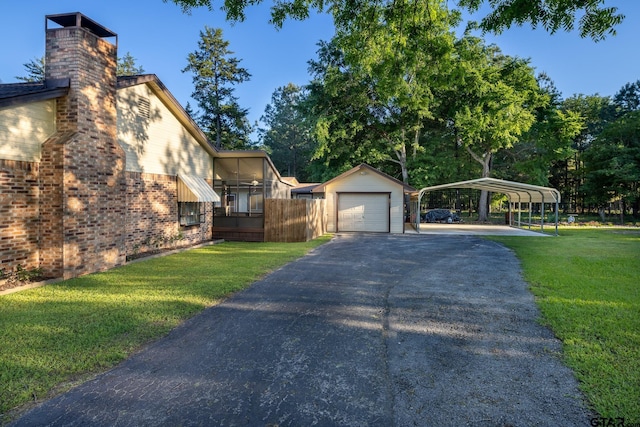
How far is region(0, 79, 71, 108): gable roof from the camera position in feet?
22.1

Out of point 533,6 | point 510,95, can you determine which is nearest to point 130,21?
point 533,6

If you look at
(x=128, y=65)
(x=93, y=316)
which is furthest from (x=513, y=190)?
(x=128, y=65)

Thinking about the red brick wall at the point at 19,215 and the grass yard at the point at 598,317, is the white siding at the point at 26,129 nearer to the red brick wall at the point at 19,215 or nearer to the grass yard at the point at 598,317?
the red brick wall at the point at 19,215

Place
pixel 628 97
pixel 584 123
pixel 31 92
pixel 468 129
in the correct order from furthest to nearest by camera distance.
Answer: pixel 628 97 → pixel 584 123 → pixel 468 129 → pixel 31 92

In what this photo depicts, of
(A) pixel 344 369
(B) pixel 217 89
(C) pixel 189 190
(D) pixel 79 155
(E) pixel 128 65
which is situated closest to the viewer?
(A) pixel 344 369

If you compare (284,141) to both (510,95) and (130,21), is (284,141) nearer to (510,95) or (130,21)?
(510,95)

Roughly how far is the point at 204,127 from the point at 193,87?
4.17 m

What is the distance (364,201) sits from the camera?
20.0 m

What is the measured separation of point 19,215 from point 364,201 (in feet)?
51.0

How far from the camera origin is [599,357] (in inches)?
152

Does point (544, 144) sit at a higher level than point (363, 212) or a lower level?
higher

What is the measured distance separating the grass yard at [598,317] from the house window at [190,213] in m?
11.6

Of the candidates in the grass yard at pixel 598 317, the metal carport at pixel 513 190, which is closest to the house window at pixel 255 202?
the metal carport at pixel 513 190

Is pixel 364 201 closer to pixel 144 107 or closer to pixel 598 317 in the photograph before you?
pixel 144 107
